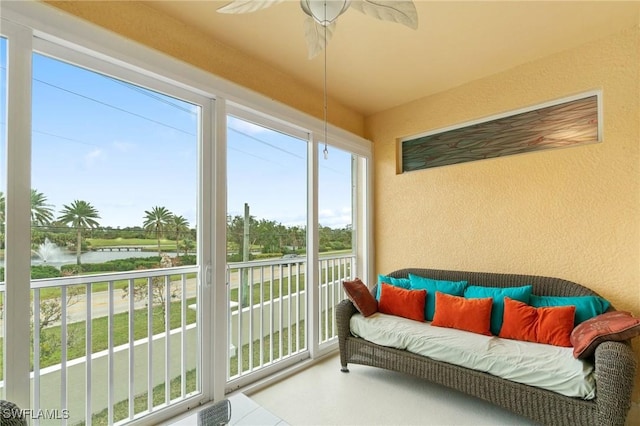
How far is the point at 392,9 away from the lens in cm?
130

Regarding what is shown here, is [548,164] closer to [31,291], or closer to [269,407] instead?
[269,407]

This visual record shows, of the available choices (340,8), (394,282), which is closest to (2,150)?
(340,8)

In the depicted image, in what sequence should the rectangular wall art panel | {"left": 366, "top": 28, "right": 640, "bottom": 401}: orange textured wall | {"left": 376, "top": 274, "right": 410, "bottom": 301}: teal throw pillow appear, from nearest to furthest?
1. {"left": 366, "top": 28, "right": 640, "bottom": 401}: orange textured wall
2. the rectangular wall art panel
3. {"left": 376, "top": 274, "right": 410, "bottom": 301}: teal throw pillow

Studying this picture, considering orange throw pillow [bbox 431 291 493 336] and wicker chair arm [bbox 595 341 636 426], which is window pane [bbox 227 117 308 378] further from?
wicker chair arm [bbox 595 341 636 426]

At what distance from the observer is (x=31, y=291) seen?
1.62m

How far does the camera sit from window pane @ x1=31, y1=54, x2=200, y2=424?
1.69m

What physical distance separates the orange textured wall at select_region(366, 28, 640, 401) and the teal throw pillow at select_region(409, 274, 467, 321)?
0.37 m

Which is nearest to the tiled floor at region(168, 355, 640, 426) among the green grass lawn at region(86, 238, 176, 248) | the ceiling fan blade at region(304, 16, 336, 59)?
the green grass lawn at region(86, 238, 176, 248)

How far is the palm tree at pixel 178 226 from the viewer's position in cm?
214

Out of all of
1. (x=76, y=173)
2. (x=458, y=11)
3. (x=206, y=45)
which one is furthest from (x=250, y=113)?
(x=458, y=11)

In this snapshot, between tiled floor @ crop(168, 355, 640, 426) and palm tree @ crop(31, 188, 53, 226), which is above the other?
palm tree @ crop(31, 188, 53, 226)

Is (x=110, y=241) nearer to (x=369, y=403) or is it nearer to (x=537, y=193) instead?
(x=369, y=403)

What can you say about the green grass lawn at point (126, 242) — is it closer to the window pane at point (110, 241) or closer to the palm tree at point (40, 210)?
the window pane at point (110, 241)

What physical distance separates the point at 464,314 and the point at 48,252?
2804 mm
